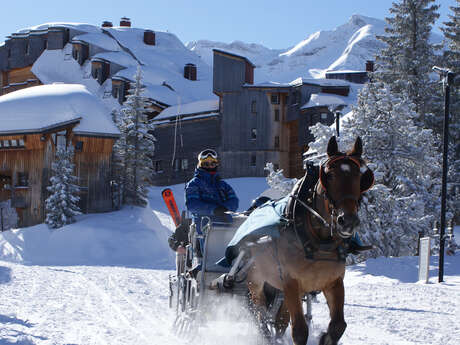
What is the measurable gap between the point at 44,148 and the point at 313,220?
34.5 metres

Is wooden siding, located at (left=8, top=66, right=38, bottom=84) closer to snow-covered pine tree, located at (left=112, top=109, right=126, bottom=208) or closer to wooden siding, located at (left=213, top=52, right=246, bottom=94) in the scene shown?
wooden siding, located at (left=213, top=52, right=246, bottom=94)

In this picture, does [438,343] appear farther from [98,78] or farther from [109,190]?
[98,78]

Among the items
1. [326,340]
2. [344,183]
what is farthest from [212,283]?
[344,183]

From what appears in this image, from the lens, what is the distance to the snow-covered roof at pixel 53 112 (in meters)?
37.7

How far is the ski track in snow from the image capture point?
312 inches

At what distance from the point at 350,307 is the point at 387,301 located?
4.83ft

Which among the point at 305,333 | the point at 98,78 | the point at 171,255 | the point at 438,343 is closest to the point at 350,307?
the point at 438,343

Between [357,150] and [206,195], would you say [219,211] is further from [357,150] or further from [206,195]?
[357,150]

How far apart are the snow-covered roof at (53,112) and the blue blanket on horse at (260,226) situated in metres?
32.2

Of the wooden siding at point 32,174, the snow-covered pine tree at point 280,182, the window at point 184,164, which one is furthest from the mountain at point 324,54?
the snow-covered pine tree at point 280,182

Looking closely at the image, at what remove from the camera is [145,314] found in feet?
34.0

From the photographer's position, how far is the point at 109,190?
40.3 meters

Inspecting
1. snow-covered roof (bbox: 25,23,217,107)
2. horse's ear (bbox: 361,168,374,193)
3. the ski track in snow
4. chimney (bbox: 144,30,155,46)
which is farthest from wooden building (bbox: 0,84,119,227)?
chimney (bbox: 144,30,155,46)

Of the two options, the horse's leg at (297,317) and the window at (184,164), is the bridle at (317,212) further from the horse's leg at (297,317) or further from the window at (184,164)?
the window at (184,164)
